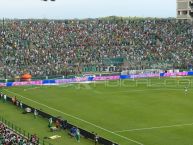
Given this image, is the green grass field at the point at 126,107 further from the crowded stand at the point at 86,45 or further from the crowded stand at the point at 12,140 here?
the crowded stand at the point at 86,45

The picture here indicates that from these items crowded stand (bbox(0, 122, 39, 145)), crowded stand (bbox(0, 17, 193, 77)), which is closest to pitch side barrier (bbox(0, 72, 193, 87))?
crowded stand (bbox(0, 17, 193, 77))

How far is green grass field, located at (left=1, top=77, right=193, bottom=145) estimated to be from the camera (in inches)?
1813

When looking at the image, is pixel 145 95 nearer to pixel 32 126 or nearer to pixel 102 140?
pixel 32 126

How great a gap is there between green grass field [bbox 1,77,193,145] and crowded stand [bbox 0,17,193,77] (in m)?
13.4

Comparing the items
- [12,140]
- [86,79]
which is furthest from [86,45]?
[12,140]

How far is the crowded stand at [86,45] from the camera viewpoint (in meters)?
96.4

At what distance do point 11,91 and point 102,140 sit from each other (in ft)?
121

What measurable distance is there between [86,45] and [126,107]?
4813cm

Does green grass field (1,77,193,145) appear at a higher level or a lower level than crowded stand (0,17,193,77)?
lower

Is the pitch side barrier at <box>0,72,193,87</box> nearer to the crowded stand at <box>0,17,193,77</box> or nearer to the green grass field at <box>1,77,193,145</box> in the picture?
the green grass field at <box>1,77,193,145</box>

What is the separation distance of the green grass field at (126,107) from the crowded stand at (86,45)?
13.4 meters

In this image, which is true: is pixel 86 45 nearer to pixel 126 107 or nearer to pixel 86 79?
pixel 86 79

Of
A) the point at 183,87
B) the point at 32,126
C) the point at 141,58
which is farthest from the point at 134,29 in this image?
the point at 32,126

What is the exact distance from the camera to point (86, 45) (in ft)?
351
